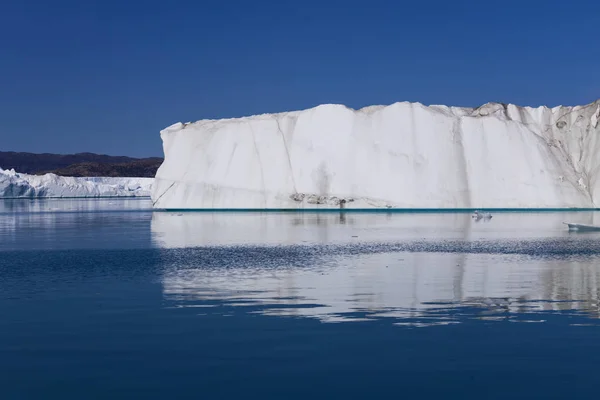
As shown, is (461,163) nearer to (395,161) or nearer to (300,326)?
(395,161)

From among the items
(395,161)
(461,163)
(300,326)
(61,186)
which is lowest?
(300,326)

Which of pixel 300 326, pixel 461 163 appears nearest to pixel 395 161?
pixel 461 163

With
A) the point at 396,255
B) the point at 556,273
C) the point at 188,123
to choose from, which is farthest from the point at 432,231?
the point at 188,123

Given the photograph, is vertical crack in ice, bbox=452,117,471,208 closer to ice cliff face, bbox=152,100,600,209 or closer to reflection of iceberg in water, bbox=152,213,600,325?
ice cliff face, bbox=152,100,600,209

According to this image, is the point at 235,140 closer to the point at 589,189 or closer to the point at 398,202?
the point at 398,202

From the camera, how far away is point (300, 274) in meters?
14.6

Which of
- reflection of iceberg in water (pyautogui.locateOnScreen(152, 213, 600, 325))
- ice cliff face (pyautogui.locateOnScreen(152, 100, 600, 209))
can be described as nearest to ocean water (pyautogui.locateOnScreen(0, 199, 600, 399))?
reflection of iceberg in water (pyautogui.locateOnScreen(152, 213, 600, 325))

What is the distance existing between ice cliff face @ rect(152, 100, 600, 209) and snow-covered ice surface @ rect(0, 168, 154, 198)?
4447cm

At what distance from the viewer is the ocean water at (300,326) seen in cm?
647

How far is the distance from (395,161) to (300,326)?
135ft

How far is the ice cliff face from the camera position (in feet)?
161

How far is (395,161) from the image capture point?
49.2 m

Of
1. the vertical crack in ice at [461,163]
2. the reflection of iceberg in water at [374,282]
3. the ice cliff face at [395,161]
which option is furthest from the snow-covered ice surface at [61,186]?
the reflection of iceberg in water at [374,282]

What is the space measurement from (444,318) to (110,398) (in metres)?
4.78
